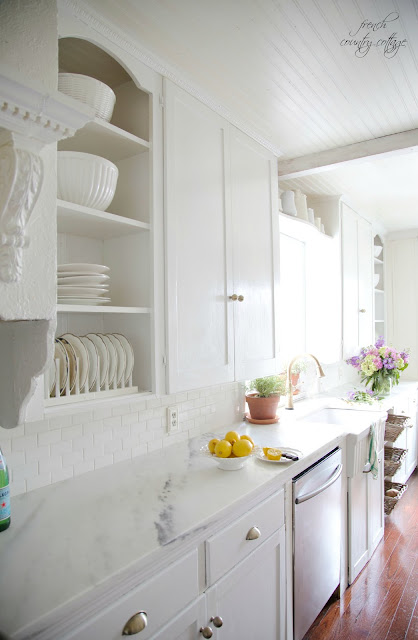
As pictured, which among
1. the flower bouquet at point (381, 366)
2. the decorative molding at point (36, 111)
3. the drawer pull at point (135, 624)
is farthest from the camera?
the flower bouquet at point (381, 366)

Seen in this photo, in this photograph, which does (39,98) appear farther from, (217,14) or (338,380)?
(338,380)

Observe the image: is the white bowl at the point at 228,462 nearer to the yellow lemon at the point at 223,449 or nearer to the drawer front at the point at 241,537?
the yellow lemon at the point at 223,449

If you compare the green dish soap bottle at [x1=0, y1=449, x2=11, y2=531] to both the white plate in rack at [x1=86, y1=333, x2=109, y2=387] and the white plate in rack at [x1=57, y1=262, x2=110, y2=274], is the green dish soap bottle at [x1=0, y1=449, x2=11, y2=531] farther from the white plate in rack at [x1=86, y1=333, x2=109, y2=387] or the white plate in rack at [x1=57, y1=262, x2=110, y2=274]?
the white plate in rack at [x1=57, y1=262, x2=110, y2=274]

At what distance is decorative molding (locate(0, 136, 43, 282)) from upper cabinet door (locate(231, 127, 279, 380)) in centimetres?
132

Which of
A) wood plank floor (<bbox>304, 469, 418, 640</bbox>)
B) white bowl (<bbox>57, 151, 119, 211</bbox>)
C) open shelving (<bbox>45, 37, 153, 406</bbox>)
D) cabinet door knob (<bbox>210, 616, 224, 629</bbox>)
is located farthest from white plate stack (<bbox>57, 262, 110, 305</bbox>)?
wood plank floor (<bbox>304, 469, 418, 640</bbox>)

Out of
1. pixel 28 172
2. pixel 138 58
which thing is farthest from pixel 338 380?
pixel 28 172

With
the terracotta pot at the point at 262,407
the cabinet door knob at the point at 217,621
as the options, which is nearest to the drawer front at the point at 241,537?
the cabinet door knob at the point at 217,621

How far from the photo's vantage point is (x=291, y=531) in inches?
70.5

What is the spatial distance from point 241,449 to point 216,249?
0.93 metres

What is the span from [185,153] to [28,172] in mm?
1044

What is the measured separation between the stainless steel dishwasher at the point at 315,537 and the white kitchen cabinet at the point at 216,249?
1.95 ft

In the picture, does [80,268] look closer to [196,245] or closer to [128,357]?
[128,357]

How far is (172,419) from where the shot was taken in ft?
6.66

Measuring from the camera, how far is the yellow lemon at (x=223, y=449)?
1678mm
